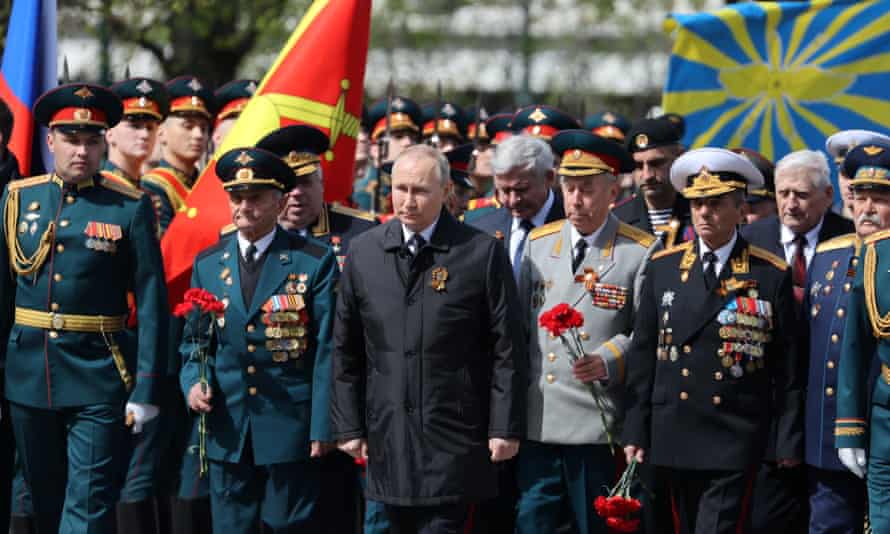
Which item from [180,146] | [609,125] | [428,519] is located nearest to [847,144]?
[428,519]

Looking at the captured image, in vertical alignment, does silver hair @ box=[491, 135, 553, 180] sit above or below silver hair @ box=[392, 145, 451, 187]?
above

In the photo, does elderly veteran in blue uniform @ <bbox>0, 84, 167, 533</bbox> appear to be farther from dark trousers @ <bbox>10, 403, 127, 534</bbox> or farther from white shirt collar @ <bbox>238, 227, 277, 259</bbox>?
white shirt collar @ <bbox>238, 227, 277, 259</bbox>

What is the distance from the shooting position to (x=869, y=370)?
24.9ft

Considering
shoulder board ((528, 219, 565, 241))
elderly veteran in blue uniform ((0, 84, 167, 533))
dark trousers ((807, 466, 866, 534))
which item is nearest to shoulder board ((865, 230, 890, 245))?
dark trousers ((807, 466, 866, 534))

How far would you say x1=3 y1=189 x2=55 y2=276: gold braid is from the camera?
27.5 feet

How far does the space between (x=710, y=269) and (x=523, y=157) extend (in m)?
1.18

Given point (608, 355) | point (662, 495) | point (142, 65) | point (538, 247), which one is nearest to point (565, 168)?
point (538, 247)

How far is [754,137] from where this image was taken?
11.5 metres

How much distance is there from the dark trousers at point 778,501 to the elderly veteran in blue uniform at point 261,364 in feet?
6.84

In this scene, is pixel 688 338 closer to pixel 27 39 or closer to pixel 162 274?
pixel 162 274

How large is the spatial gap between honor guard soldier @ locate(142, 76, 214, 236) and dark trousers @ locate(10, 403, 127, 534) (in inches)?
76.7

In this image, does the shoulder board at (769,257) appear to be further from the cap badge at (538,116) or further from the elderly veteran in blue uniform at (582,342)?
the cap badge at (538,116)

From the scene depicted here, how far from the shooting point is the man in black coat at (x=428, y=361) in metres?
7.43

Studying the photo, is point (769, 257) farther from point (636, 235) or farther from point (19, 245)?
point (19, 245)
